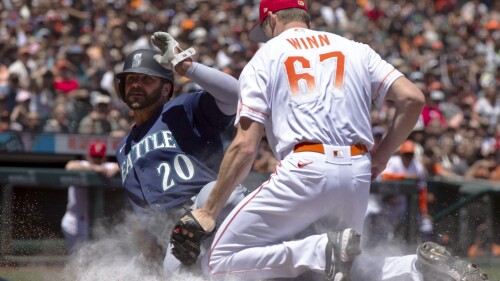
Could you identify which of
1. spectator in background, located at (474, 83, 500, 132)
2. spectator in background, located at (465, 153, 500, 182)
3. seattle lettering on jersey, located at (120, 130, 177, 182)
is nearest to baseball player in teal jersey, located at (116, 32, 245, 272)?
seattle lettering on jersey, located at (120, 130, 177, 182)

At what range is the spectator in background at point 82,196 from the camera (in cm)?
955

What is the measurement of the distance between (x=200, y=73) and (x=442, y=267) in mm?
1787

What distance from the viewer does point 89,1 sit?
48.2 ft

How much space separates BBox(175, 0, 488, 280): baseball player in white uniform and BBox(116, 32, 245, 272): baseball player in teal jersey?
2.03ft

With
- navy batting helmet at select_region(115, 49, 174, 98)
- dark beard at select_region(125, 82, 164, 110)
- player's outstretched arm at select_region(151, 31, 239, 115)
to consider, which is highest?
player's outstretched arm at select_region(151, 31, 239, 115)

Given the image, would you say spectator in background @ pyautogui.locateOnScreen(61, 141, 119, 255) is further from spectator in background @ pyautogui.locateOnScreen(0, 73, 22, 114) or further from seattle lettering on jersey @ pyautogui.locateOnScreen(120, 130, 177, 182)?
seattle lettering on jersey @ pyautogui.locateOnScreen(120, 130, 177, 182)

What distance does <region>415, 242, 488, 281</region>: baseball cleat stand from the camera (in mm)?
4926

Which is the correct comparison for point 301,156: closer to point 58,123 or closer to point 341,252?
point 341,252

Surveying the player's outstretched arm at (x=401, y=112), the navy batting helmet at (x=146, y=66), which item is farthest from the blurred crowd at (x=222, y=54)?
the player's outstretched arm at (x=401, y=112)

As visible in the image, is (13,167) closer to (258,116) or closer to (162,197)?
(162,197)

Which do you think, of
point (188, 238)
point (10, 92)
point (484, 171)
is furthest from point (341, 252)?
point (484, 171)

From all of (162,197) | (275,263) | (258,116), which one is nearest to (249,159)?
(258,116)

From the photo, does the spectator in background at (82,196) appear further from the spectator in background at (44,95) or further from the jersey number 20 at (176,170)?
the jersey number 20 at (176,170)

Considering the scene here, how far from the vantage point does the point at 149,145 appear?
5.89 m
